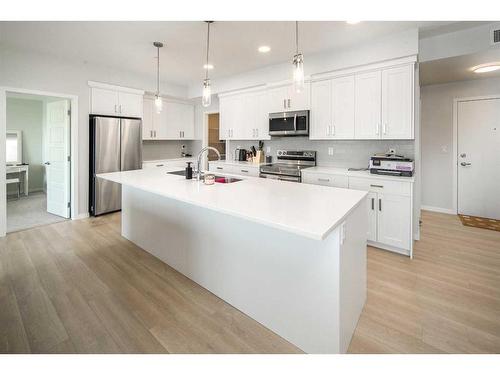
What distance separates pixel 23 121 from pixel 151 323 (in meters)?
6.96

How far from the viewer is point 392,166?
10.4 feet

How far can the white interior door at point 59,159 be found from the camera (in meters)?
4.51

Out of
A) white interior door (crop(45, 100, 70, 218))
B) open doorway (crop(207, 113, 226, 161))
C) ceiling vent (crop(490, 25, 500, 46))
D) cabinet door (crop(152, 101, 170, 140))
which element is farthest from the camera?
open doorway (crop(207, 113, 226, 161))

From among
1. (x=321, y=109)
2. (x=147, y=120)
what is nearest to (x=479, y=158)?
(x=321, y=109)

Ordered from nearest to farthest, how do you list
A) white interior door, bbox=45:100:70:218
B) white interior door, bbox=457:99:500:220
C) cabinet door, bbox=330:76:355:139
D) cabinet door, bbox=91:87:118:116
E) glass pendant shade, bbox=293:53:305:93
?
1. glass pendant shade, bbox=293:53:305:93
2. cabinet door, bbox=330:76:355:139
3. white interior door, bbox=457:99:500:220
4. white interior door, bbox=45:100:70:218
5. cabinet door, bbox=91:87:118:116

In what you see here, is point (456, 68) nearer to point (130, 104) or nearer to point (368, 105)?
point (368, 105)

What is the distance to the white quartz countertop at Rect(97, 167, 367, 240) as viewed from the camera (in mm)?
1372

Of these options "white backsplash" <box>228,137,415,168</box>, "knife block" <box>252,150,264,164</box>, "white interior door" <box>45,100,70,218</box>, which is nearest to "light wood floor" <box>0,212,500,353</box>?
"white backsplash" <box>228,137,415,168</box>

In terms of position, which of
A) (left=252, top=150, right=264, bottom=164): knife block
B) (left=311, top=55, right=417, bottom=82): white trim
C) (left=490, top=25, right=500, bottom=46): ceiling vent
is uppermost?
(left=490, top=25, right=500, bottom=46): ceiling vent

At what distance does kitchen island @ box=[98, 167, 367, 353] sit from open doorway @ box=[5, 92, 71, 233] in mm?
2856

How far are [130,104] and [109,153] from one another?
111cm

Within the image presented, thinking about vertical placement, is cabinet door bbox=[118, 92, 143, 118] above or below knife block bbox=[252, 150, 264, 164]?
above

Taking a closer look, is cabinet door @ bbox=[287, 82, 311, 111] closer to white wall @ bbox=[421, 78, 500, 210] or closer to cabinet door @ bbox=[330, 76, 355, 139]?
cabinet door @ bbox=[330, 76, 355, 139]

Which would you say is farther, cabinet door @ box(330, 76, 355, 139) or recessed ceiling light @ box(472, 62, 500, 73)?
cabinet door @ box(330, 76, 355, 139)
